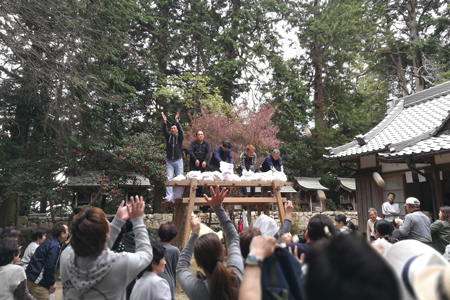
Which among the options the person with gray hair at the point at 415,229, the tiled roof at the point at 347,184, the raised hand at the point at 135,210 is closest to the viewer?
the raised hand at the point at 135,210

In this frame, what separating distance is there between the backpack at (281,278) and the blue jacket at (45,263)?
381 cm

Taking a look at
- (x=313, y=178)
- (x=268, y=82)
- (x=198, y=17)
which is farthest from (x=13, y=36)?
(x=313, y=178)

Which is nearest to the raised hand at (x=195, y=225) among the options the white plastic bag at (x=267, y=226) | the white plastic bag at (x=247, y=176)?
the white plastic bag at (x=267, y=226)

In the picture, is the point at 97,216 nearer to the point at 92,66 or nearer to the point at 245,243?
the point at 245,243

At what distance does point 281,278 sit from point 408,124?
1173 cm

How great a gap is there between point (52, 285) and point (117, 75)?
8.43m

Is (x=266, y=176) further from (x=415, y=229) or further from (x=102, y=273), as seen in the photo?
(x=102, y=273)

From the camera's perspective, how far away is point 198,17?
19.6 metres

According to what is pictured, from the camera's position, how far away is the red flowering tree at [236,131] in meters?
15.1

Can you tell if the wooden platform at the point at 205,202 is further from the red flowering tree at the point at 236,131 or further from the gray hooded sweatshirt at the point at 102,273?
the red flowering tree at the point at 236,131

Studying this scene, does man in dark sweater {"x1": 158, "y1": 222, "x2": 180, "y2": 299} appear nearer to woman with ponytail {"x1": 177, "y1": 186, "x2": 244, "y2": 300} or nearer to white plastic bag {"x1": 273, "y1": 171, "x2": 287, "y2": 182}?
woman with ponytail {"x1": 177, "y1": 186, "x2": 244, "y2": 300}

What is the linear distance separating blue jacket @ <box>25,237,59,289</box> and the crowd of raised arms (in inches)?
0.5

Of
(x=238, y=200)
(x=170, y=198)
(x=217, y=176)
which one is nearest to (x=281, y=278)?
(x=217, y=176)

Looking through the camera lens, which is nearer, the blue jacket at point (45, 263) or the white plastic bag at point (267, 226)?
the white plastic bag at point (267, 226)
